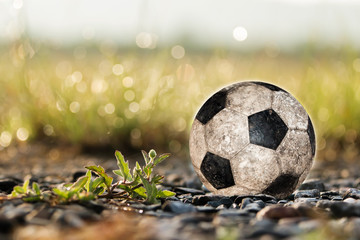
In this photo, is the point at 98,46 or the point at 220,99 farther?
the point at 98,46

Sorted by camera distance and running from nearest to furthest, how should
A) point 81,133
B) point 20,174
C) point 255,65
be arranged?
point 20,174 → point 81,133 → point 255,65

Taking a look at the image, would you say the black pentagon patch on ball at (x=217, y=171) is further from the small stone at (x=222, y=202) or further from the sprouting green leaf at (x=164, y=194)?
the sprouting green leaf at (x=164, y=194)

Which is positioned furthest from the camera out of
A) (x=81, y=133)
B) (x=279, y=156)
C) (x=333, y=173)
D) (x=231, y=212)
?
(x=81, y=133)

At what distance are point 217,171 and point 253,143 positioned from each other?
0.34 metres

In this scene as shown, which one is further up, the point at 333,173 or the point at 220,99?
the point at 220,99

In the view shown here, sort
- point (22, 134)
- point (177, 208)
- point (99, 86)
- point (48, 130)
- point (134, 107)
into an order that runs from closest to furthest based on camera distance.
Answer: point (177, 208)
point (134, 107)
point (99, 86)
point (48, 130)
point (22, 134)

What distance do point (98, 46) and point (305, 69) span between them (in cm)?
298

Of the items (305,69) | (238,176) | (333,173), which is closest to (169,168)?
(333,173)

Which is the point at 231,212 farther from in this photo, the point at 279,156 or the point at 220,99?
the point at 220,99

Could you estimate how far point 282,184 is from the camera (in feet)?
11.7

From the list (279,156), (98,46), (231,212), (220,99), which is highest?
(98,46)

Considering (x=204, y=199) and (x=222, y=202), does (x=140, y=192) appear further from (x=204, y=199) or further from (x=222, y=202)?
(x=222, y=202)


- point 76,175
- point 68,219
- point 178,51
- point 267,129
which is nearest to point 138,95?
point 178,51

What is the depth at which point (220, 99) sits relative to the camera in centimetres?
368
